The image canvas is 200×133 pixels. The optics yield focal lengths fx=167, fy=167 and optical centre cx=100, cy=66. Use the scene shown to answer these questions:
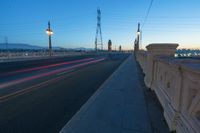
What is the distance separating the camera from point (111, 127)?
4.36m

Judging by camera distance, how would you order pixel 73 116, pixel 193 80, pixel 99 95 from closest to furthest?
pixel 193 80 → pixel 73 116 → pixel 99 95

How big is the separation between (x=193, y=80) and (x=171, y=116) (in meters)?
1.57

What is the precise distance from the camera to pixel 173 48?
675 centimetres

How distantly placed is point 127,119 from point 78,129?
A: 1.50m

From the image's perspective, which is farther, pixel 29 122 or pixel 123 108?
pixel 123 108

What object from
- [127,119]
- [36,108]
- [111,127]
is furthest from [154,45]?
[36,108]

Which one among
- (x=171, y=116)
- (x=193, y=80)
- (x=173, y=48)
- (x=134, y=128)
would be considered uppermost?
(x=173, y=48)

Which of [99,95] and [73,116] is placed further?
[99,95]

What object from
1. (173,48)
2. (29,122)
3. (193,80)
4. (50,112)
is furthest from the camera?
(173,48)

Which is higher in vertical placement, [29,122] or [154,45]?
[154,45]

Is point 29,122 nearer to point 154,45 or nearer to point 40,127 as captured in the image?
point 40,127

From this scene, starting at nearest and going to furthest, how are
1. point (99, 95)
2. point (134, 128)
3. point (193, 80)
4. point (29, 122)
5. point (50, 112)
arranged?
point (193, 80) → point (134, 128) → point (29, 122) → point (50, 112) → point (99, 95)

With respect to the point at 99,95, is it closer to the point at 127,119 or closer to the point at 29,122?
the point at 127,119

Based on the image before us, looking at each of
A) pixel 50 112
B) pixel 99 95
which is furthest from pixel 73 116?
pixel 99 95
